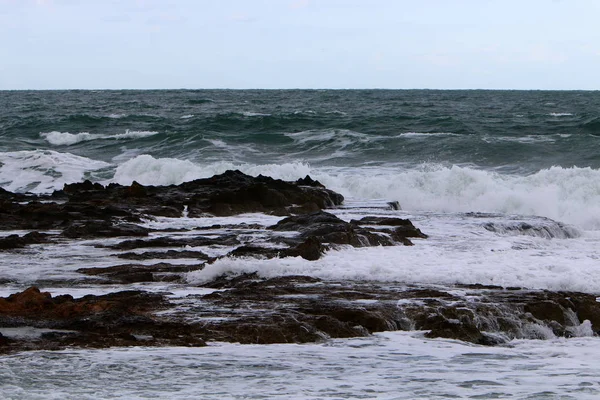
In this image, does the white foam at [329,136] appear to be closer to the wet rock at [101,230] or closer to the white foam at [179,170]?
the white foam at [179,170]

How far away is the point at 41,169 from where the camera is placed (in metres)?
24.4

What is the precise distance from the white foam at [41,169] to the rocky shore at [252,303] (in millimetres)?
10428

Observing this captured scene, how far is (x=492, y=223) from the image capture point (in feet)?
45.0

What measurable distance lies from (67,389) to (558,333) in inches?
163

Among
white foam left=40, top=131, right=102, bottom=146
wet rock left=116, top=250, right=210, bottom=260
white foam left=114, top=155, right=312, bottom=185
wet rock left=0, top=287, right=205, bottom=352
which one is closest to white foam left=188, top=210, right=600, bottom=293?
wet rock left=116, top=250, right=210, bottom=260

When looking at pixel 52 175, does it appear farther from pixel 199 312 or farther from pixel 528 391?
pixel 528 391

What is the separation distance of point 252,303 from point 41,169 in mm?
18175

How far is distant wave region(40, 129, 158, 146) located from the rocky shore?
66.3 ft

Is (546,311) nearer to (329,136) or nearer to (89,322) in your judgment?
(89,322)

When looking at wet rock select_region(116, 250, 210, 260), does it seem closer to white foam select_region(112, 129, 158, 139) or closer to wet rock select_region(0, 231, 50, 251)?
wet rock select_region(0, 231, 50, 251)

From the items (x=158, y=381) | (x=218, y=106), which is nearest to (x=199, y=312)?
(x=158, y=381)

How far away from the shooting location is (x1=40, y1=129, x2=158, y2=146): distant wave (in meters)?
32.5

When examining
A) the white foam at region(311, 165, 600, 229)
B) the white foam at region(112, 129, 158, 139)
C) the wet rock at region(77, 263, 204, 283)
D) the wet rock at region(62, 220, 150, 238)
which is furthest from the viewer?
the white foam at region(112, 129, 158, 139)

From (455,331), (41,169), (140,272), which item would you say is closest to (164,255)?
(140,272)
